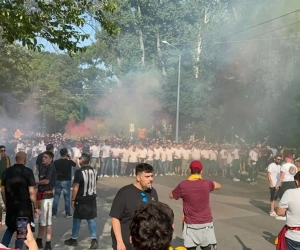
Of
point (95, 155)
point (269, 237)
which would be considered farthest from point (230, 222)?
point (95, 155)

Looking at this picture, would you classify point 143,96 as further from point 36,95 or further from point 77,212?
point 77,212

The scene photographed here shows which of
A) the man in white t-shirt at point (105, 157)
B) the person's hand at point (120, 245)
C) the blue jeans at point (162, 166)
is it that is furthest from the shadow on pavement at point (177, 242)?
the blue jeans at point (162, 166)

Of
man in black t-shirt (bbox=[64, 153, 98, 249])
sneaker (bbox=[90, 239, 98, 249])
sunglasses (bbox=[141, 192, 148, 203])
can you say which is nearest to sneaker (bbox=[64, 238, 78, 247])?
man in black t-shirt (bbox=[64, 153, 98, 249])

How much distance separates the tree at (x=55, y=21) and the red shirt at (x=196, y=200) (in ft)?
10.7

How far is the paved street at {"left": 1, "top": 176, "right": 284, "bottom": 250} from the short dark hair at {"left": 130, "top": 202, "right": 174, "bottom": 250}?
540 centimetres

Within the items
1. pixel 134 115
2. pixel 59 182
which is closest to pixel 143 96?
pixel 134 115

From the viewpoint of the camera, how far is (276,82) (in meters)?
23.7

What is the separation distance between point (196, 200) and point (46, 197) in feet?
9.26

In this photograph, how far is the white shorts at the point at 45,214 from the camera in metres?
7.46

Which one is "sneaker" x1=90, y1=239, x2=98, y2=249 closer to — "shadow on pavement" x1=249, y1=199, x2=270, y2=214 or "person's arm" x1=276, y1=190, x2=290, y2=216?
"person's arm" x1=276, y1=190, x2=290, y2=216

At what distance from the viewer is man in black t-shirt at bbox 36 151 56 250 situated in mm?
7465

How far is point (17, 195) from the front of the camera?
21.1ft

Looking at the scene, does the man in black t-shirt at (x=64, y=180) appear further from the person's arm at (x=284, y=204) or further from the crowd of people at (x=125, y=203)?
the person's arm at (x=284, y=204)

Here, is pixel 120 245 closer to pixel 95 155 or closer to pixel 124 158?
pixel 95 155
